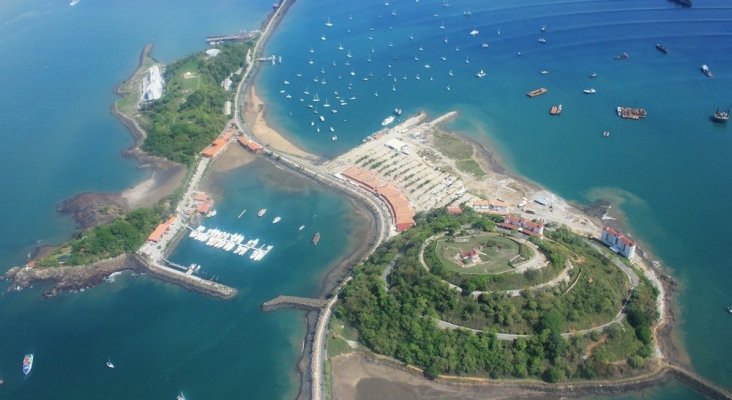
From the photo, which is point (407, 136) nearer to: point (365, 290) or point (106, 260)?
point (365, 290)

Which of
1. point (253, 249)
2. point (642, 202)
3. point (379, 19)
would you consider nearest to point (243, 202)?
point (253, 249)

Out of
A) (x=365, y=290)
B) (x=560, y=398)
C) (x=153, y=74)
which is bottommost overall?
(x=560, y=398)

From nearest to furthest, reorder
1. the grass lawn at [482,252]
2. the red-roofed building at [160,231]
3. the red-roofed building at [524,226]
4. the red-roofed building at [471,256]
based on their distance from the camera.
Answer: the grass lawn at [482,252] → the red-roofed building at [471,256] → the red-roofed building at [524,226] → the red-roofed building at [160,231]

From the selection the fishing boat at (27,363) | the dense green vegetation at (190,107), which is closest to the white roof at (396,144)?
the dense green vegetation at (190,107)

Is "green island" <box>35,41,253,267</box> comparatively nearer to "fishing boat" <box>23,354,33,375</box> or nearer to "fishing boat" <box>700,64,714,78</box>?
"fishing boat" <box>23,354,33,375</box>

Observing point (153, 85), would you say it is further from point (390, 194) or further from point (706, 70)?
point (706, 70)

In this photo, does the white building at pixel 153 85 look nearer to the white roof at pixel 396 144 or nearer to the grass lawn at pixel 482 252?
the white roof at pixel 396 144
